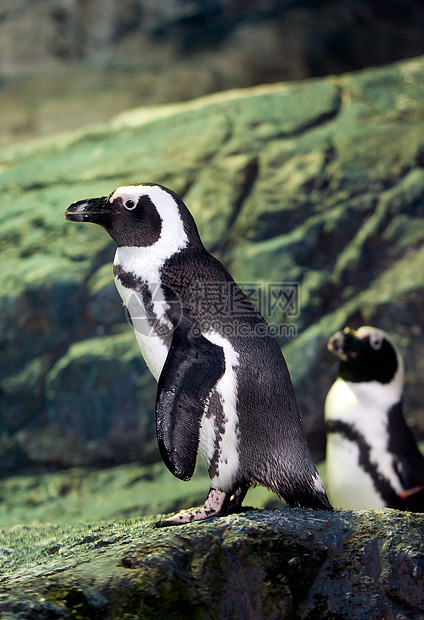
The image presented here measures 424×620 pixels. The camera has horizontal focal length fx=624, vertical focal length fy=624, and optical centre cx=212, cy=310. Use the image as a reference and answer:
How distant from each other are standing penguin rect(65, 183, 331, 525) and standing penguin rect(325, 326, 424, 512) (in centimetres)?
120

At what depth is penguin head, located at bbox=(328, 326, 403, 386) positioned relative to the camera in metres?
3.12

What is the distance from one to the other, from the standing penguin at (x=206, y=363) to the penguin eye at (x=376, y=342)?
133 cm

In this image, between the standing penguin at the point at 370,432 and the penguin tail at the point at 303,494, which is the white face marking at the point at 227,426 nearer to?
the penguin tail at the point at 303,494

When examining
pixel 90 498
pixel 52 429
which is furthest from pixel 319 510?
pixel 52 429

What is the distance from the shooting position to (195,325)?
5.98 ft

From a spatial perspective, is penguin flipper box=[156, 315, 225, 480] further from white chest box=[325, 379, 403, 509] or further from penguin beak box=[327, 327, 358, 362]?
white chest box=[325, 379, 403, 509]

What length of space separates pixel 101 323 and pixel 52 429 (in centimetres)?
78

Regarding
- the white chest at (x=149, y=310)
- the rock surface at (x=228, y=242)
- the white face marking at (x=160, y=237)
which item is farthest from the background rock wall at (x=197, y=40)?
the white chest at (x=149, y=310)

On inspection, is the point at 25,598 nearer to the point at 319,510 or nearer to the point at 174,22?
the point at 319,510

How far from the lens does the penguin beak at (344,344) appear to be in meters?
3.08

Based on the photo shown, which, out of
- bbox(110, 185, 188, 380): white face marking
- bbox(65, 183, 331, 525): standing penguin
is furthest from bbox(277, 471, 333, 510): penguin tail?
bbox(110, 185, 188, 380): white face marking

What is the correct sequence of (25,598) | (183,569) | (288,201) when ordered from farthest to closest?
1. (288,201)
2. (183,569)
3. (25,598)

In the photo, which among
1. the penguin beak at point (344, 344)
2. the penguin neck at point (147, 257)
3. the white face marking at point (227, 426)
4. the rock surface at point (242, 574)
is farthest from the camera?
the penguin beak at point (344, 344)

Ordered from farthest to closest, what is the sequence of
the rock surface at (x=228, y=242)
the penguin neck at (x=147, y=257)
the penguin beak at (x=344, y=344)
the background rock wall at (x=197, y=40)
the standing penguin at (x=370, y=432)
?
1. the background rock wall at (x=197, y=40)
2. the rock surface at (x=228, y=242)
3. the penguin beak at (x=344, y=344)
4. the standing penguin at (x=370, y=432)
5. the penguin neck at (x=147, y=257)
